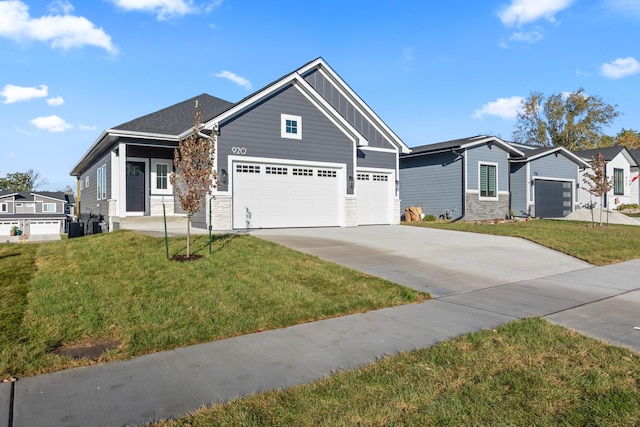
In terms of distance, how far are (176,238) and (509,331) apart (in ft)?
28.8

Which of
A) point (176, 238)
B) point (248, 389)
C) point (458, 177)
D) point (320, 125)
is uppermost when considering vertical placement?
point (320, 125)

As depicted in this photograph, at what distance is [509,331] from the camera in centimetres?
514

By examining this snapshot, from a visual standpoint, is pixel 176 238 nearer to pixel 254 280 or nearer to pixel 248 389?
pixel 254 280

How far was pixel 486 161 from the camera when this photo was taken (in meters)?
23.4

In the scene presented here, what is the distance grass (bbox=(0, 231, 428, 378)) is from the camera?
5035 mm

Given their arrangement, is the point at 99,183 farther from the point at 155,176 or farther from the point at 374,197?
the point at 374,197

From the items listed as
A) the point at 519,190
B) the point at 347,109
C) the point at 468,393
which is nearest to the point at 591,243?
the point at 347,109

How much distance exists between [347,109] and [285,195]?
6.46m

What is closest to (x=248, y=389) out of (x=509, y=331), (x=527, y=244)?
(x=509, y=331)

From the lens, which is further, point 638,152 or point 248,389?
point 638,152

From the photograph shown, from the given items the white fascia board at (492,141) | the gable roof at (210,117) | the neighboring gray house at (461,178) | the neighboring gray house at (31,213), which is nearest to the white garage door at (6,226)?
the neighboring gray house at (31,213)

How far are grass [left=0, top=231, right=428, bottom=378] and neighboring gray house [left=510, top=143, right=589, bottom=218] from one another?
2012 centimetres

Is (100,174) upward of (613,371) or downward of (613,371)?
upward

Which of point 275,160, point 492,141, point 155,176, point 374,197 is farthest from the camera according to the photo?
point 492,141
